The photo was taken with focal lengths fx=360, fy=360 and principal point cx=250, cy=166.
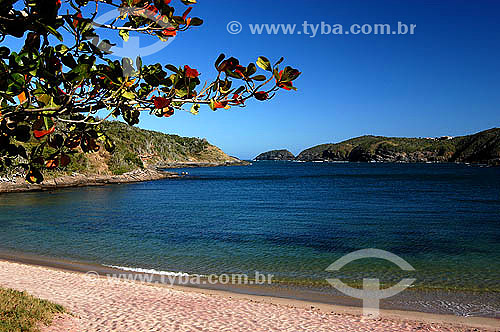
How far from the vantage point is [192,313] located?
Answer: 11.6m

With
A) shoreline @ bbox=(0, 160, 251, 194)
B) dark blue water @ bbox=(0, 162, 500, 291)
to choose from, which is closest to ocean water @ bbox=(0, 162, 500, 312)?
dark blue water @ bbox=(0, 162, 500, 291)

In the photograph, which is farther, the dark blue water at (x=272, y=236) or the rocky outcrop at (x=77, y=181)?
the rocky outcrop at (x=77, y=181)

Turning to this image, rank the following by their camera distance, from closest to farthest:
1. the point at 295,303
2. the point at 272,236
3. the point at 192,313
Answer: the point at 192,313, the point at 295,303, the point at 272,236

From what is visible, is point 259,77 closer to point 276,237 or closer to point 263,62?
point 263,62

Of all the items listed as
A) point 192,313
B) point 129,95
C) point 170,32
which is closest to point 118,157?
point 192,313

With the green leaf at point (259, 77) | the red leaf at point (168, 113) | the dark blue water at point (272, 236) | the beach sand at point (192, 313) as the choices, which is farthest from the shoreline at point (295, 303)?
the green leaf at point (259, 77)

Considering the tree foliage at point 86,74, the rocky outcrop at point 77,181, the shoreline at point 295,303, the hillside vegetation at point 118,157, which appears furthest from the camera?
the hillside vegetation at point 118,157

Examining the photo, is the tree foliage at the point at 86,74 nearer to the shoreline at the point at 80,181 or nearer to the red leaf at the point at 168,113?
the red leaf at the point at 168,113

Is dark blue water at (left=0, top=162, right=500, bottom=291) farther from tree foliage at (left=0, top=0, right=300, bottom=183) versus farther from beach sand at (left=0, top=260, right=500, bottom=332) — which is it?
tree foliage at (left=0, top=0, right=300, bottom=183)

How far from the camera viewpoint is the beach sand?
34.2ft

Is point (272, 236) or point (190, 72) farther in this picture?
point (272, 236)

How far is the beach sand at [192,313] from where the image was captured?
34.2 ft

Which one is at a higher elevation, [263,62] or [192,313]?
[263,62]

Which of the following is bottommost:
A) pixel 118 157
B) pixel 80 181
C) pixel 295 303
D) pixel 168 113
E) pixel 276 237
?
pixel 295 303
